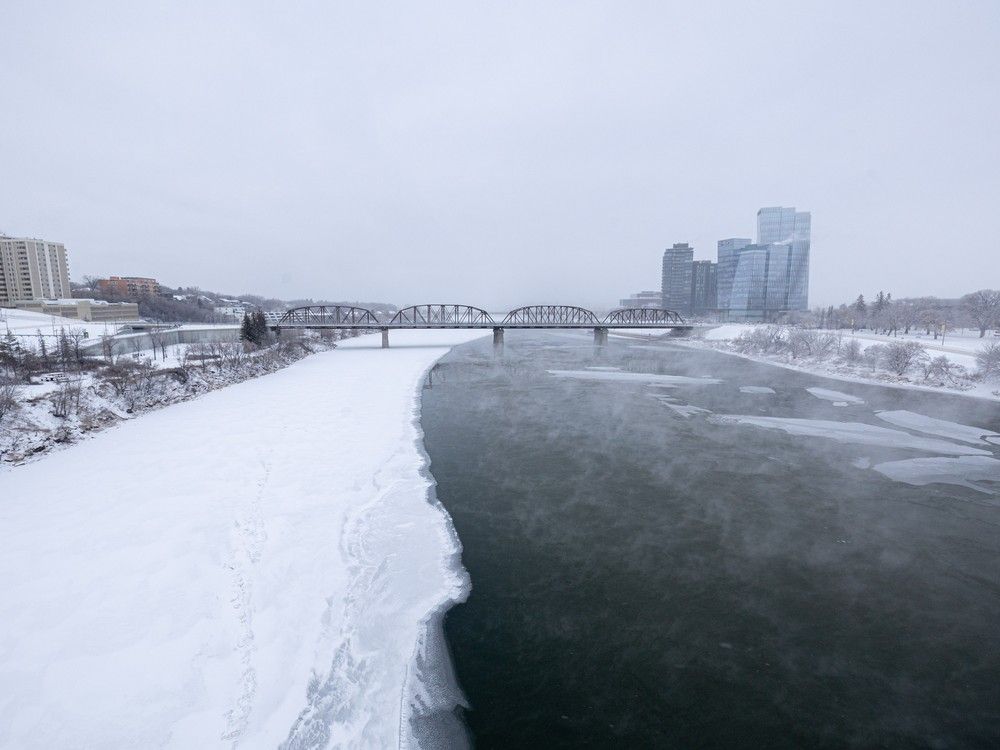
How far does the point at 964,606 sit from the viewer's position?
27.0ft

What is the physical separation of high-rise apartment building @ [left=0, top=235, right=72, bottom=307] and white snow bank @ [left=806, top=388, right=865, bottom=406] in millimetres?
126069

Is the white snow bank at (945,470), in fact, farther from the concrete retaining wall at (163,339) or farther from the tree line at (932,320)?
the tree line at (932,320)

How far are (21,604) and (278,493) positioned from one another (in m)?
5.20

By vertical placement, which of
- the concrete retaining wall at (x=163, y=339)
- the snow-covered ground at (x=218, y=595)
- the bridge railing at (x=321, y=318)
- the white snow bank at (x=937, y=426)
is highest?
the bridge railing at (x=321, y=318)

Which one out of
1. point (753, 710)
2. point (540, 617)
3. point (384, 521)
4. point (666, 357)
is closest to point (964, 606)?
point (753, 710)

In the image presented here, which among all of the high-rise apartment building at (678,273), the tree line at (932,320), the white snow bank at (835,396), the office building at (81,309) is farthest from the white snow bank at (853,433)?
the high-rise apartment building at (678,273)

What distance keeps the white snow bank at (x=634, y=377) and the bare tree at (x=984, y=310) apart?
173ft

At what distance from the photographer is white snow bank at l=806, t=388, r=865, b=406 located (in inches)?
1088

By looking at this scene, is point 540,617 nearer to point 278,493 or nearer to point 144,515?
point 278,493

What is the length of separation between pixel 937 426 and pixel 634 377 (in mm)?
18603

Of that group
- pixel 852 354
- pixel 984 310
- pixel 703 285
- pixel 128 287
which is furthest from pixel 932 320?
pixel 128 287

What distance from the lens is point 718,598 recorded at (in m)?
8.30

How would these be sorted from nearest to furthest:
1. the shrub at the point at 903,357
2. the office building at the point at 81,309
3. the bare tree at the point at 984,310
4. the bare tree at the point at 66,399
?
1. the bare tree at the point at 66,399
2. the shrub at the point at 903,357
3. the bare tree at the point at 984,310
4. the office building at the point at 81,309

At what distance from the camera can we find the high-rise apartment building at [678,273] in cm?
17425
